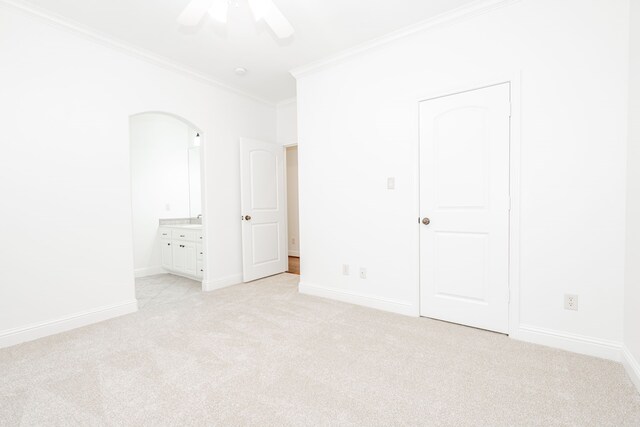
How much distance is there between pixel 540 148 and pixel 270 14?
7.03ft

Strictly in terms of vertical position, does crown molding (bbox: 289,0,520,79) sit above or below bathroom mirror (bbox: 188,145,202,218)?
above

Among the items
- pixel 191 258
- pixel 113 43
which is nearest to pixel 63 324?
pixel 191 258

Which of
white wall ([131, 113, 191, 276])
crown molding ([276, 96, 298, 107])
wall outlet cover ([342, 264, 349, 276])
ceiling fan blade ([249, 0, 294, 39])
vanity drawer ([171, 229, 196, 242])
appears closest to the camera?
ceiling fan blade ([249, 0, 294, 39])

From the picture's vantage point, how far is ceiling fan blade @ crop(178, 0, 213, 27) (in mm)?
1901

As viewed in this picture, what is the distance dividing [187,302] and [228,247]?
0.90 metres

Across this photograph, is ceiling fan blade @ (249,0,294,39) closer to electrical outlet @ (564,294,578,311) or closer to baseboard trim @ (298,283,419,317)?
baseboard trim @ (298,283,419,317)

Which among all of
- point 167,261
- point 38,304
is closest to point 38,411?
point 38,304

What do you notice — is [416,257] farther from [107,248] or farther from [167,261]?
[167,261]

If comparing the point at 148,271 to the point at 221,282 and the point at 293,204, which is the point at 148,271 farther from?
the point at 293,204

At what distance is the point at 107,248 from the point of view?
9.64 ft

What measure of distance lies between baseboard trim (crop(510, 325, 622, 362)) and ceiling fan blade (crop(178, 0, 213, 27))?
324 cm

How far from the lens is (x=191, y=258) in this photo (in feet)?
14.3

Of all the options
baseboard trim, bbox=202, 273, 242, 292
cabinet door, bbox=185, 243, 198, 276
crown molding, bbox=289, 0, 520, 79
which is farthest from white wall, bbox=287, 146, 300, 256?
crown molding, bbox=289, 0, 520, 79

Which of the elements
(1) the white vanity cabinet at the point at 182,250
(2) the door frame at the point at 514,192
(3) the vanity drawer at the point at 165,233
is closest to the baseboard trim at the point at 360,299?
(2) the door frame at the point at 514,192
